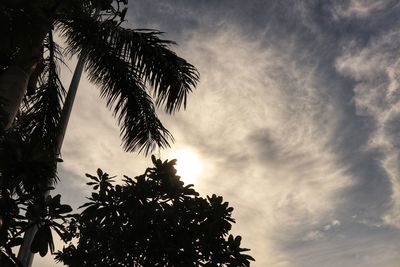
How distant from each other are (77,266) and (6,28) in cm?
558

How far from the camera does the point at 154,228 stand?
7.17 metres

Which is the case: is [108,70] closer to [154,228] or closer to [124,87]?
[124,87]

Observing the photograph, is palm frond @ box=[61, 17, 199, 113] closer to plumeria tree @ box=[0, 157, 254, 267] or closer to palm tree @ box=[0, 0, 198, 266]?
palm tree @ box=[0, 0, 198, 266]

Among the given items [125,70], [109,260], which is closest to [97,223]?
[109,260]

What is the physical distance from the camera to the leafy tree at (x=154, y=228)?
6.98 m

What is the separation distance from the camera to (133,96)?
6.91 m

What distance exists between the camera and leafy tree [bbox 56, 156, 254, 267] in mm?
6980

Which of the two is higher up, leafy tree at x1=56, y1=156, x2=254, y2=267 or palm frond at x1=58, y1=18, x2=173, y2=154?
palm frond at x1=58, y1=18, x2=173, y2=154

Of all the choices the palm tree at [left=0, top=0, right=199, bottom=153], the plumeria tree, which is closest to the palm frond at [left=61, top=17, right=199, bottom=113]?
the palm tree at [left=0, top=0, right=199, bottom=153]

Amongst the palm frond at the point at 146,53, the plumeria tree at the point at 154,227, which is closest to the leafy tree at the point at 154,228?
the plumeria tree at the point at 154,227

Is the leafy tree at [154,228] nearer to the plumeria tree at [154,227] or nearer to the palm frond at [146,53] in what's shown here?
the plumeria tree at [154,227]

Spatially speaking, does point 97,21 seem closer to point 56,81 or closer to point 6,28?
point 56,81

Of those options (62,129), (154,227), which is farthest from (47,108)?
(154,227)

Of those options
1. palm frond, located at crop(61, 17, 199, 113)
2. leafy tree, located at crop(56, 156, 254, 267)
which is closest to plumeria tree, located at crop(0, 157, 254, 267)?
leafy tree, located at crop(56, 156, 254, 267)
